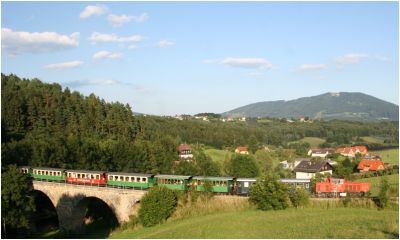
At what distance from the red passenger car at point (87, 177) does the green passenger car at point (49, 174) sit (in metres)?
0.91

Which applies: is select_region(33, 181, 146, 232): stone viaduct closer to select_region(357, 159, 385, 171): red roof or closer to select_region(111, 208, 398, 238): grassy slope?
select_region(111, 208, 398, 238): grassy slope

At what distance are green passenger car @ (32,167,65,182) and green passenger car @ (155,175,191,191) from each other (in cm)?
1168

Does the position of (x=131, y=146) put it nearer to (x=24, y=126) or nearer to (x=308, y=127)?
(x=24, y=126)

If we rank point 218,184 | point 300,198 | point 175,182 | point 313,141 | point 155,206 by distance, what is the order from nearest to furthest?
point 300,198 < point 155,206 < point 218,184 < point 175,182 < point 313,141

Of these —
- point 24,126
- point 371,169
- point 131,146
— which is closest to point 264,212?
point 131,146

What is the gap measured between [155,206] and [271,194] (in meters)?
9.89

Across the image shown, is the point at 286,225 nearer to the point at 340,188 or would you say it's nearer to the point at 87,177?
the point at 340,188

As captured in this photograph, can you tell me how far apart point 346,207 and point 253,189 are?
763cm

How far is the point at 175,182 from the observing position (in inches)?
1619

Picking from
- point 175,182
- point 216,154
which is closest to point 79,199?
point 175,182

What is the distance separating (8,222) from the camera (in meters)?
36.4

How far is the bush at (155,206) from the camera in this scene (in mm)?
36781

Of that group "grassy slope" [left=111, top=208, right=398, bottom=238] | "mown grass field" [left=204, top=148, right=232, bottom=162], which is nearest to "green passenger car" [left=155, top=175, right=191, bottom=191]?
"grassy slope" [left=111, top=208, right=398, bottom=238]

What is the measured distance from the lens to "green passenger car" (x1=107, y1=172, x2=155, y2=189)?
41.6 metres
